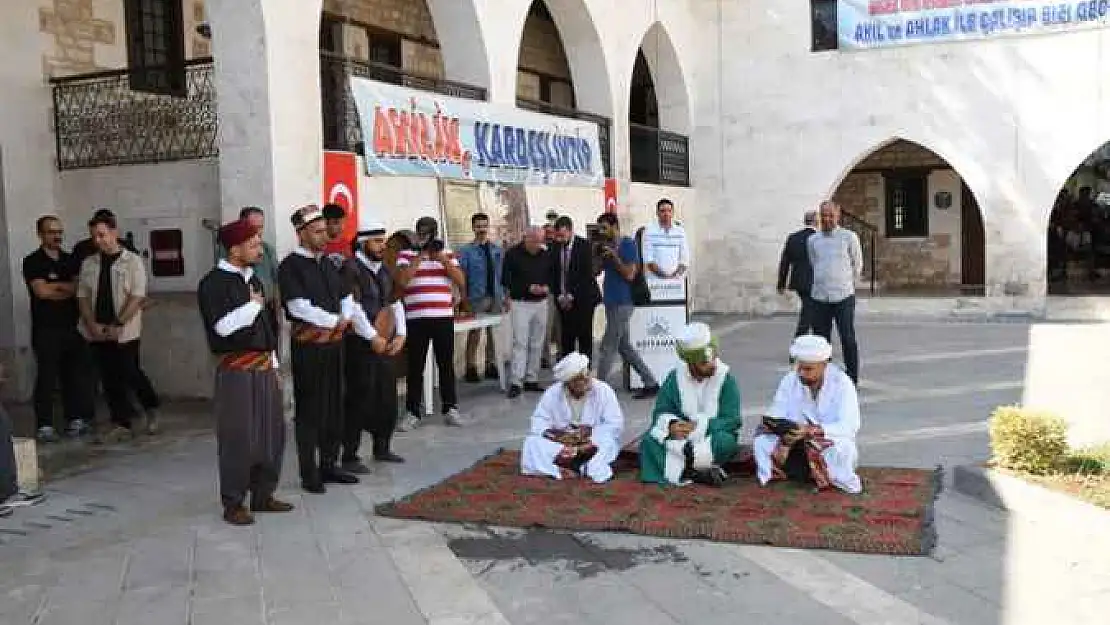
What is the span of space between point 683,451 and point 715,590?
5.50 feet

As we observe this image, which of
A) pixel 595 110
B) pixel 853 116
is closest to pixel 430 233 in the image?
pixel 595 110

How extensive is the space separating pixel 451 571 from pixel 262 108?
4729 millimetres

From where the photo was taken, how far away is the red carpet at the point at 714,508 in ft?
15.6

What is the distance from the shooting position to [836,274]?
336 inches

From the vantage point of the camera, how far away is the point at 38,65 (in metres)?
9.35

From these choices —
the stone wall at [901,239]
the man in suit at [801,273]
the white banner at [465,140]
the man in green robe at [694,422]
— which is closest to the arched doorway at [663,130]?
the white banner at [465,140]

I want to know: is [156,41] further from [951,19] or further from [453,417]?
[951,19]

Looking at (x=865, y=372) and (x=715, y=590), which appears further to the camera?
(x=865, y=372)

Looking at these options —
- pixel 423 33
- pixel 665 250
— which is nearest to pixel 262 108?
pixel 665 250

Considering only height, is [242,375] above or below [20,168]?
below

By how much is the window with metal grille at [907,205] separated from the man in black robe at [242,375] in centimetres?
1627

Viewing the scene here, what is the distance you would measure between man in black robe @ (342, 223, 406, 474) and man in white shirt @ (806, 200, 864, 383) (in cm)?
369

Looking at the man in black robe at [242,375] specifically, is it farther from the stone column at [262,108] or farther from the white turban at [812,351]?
the stone column at [262,108]

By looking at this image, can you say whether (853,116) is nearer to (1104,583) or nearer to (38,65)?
(38,65)
